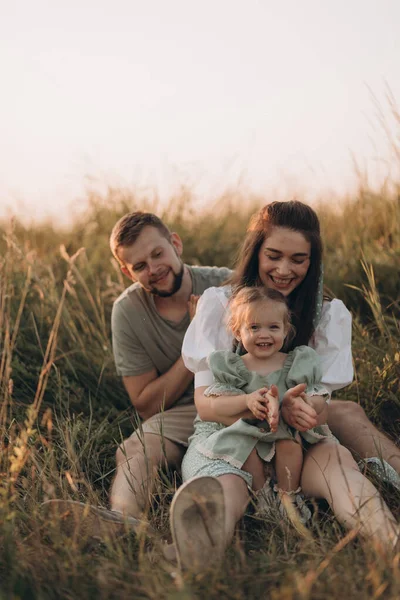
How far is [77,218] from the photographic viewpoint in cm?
615

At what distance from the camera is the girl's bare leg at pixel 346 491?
2.20m

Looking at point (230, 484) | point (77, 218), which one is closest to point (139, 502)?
point (230, 484)

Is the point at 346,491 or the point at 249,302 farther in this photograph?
the point at 249,302

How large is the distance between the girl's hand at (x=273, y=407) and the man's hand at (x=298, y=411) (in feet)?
0.25

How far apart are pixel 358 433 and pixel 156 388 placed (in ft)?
3.11

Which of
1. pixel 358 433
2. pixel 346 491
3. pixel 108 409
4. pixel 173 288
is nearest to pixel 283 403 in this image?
pixel 346 491

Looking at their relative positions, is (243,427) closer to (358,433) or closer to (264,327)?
(264,327)

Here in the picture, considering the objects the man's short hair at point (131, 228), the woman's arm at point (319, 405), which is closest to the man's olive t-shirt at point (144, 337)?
the man's short hair at point (131, 228)

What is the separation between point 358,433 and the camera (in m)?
3.03

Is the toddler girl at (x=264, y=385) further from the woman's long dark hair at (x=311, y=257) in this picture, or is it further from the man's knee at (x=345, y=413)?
the man's knee at (x=345, y=413)

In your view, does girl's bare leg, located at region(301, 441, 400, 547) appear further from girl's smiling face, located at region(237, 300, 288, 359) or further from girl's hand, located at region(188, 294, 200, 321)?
girl's hand, located at region(188, 294, 200, 321)

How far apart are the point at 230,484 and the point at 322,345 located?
0.73m

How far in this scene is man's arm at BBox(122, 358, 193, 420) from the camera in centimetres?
335

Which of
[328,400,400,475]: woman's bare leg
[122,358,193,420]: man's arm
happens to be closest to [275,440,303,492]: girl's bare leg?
[328,400,400,475]: woman's bare leg
